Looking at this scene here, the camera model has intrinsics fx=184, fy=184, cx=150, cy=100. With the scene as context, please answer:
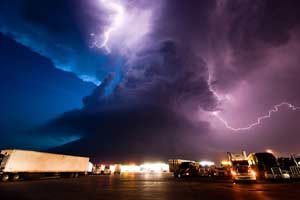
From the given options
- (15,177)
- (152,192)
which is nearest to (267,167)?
(152,192)

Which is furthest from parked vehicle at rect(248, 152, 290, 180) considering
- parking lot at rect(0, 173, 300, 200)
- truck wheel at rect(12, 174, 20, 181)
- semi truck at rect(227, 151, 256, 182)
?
truck wheel at rect(12, 174, 20, 181)

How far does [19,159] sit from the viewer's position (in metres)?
25.5

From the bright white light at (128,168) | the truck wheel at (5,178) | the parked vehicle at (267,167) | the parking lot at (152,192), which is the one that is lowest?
the parking lot at (152,192)

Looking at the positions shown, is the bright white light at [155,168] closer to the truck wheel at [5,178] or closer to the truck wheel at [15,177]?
the truck wheel at [15,177]

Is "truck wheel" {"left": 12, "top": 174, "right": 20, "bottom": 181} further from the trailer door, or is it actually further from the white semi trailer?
the trailer door

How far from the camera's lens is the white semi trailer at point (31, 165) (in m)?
24.5

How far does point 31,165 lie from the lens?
27.1 metres

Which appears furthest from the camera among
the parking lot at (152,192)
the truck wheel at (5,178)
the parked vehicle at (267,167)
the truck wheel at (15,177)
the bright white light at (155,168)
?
the bright white light at (155,168)

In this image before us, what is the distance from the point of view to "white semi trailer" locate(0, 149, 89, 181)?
964 inches

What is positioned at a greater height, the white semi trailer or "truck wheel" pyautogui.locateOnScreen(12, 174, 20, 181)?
the white semi trailer

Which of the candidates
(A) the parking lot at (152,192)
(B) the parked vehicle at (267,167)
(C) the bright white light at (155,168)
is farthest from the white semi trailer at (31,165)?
(C) the bright white light at (155,168)


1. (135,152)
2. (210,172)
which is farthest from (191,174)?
(135,152)

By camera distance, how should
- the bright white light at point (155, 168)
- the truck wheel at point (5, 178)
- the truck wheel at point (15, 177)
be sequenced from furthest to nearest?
the bright white light at point (155, 168) < the truck wheel at point (15, 177) < the truck wheel at point (5, 178)

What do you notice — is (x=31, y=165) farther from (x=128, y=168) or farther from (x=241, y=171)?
(x=128, y=168)
